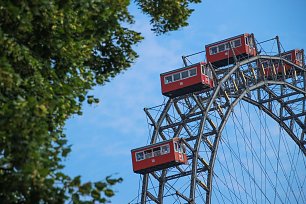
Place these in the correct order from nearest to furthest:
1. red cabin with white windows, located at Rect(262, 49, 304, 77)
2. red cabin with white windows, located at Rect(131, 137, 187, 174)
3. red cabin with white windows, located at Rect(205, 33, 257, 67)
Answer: red cabin with white windows, located at Rect(131, 137, 187, 174) < red cabin with white windows, located at Rect(205, 33, 257, 67) < red cabin with white windows, located at Rect(262, 49, 304, 77)

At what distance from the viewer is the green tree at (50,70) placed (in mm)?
15781

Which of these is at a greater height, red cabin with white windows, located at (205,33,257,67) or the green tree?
red cabin with white windows, located at (205,33,257,67)

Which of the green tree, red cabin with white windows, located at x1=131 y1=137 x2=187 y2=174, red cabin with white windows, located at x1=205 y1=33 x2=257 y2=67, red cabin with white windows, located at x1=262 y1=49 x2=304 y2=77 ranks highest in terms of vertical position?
red cabin with white windows, located at x1=262 y1=49 x2=304 y2=77

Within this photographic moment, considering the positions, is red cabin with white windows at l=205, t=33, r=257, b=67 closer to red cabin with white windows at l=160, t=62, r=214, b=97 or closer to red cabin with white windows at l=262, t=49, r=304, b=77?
red cabin with white windows at l=160, t=62, r=214, b=97

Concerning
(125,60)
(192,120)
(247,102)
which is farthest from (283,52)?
(125,60)

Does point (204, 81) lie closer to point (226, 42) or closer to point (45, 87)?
point (226, 42)

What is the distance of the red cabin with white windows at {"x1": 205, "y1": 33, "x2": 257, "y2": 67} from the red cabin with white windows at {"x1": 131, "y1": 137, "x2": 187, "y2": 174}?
7.79m

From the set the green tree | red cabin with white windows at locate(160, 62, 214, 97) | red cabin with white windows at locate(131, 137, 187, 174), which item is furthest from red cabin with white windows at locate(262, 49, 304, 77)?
the green tree

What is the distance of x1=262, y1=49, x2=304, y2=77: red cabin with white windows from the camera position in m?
73.1

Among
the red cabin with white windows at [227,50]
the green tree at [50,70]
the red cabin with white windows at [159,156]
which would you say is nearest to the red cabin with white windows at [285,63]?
the red cabin with white windows at [227,50]

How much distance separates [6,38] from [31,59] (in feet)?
3.18

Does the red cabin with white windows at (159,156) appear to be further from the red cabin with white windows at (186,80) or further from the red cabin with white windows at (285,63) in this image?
the red cabin with white windows at (285,63)

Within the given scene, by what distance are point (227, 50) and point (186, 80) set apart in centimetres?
592

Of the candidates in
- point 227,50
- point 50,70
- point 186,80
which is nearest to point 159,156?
point 186,80
